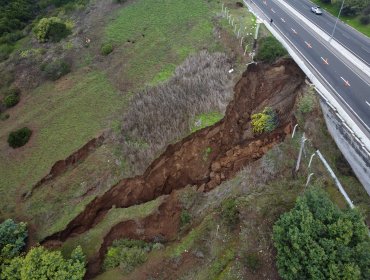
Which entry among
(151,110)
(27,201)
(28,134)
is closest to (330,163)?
(151,110)

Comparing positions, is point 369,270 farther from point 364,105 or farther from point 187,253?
point 364,105

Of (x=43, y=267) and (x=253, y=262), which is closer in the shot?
(x=253, y=262)

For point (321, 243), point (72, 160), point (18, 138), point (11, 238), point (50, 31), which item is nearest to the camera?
point (321, 243)

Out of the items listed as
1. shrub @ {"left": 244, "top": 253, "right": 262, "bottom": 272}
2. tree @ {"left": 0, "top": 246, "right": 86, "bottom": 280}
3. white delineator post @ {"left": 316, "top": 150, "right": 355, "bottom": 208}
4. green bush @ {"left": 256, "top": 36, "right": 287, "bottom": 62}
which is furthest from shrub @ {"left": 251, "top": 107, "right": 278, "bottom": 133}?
tree @ {"left": 0, "top": 246, "right": 86, "bottom": 280}

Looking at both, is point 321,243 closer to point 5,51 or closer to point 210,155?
point 210,155

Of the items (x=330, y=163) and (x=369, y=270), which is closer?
(x=369, y=270)

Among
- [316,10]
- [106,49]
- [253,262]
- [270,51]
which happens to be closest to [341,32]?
[316,10]
